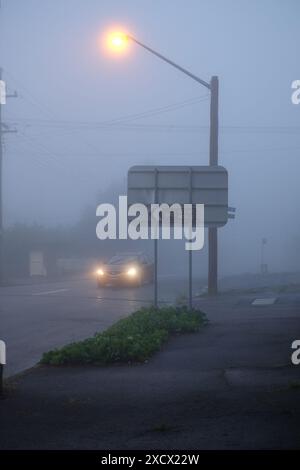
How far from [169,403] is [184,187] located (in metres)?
8.54

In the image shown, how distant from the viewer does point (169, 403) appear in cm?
809

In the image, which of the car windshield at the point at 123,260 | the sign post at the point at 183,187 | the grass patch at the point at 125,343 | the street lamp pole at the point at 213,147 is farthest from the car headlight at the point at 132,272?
the grass patch at the point at 125,343

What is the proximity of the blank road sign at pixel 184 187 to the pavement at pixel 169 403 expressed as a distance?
13.9 feet

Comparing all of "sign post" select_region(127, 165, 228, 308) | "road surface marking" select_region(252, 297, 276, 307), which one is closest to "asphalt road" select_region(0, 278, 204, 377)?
"sign post" select_region(127, 165, 228, 308)

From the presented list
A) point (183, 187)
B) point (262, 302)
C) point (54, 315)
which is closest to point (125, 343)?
point (183, 187)

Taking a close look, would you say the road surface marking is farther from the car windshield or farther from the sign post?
the car windshield

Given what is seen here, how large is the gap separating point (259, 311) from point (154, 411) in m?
11.3

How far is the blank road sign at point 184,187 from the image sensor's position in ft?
52.8

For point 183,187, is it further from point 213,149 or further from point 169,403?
point 213,149

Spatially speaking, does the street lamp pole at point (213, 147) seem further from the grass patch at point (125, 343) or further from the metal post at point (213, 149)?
the grass patch at point (125, 343)

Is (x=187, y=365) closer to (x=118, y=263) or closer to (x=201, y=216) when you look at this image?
(x=201, y=216)

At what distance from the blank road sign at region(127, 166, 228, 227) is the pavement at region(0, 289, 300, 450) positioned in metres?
4.25

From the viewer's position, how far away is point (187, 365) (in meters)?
10.6

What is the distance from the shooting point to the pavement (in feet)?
21.9
